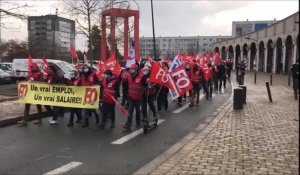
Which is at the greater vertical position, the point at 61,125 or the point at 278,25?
the point at 278,25

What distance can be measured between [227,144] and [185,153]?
1.14 metres

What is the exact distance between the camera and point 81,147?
7.88 m

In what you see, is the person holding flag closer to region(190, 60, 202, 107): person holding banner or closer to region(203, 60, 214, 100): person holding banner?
region(190, 60, 202, 107): person holding banner

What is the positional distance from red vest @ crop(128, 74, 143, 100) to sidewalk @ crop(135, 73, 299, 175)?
71.0 inches

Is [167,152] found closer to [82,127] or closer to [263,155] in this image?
[263,155]

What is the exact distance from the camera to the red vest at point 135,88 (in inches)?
373

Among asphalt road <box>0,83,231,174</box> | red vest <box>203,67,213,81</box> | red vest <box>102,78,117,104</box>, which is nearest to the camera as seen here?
asphalt road <box>0,83,231,174</box>

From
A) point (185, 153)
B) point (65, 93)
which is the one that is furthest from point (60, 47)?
point (185, 153)

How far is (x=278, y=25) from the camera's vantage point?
150 ft

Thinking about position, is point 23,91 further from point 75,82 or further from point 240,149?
point 240,149

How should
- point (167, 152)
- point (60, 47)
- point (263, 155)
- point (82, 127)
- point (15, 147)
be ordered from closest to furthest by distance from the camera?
point (263, 155)
point (167, 152)
point (15, 147)
point (82, 127)
point (60, 47)

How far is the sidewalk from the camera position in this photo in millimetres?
6000

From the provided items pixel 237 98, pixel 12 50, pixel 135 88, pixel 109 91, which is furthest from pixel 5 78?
pixel 12 50

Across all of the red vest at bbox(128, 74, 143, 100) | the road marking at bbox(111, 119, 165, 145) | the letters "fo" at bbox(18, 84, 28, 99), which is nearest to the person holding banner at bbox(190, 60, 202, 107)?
the road marking at bbox(111, 119, 165, 145)
